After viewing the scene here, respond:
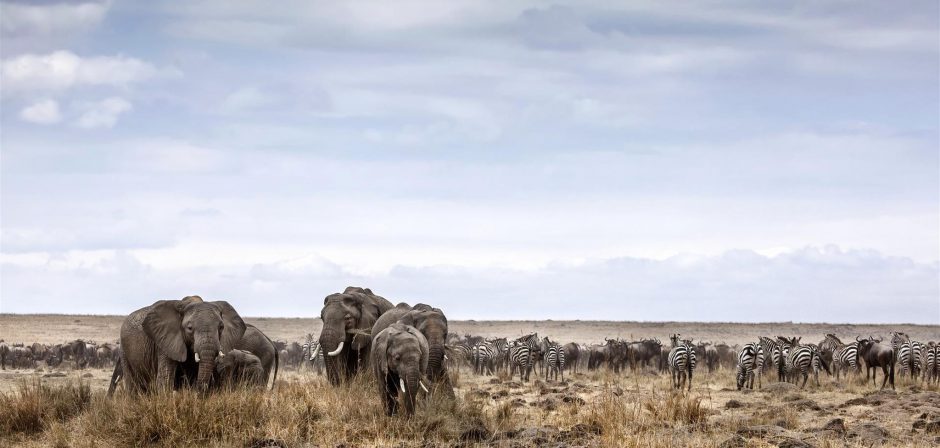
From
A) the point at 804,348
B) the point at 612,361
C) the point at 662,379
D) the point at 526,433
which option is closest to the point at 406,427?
the point at 526,433

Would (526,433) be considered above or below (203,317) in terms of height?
below

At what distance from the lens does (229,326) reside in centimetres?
1708

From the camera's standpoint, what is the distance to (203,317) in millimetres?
15938

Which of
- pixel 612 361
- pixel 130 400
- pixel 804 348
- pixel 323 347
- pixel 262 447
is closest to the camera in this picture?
pixel 262 447

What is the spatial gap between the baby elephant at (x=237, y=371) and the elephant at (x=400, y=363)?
2.40m

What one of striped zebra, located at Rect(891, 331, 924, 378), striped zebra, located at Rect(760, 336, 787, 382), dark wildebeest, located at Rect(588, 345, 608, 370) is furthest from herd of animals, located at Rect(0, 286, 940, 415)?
dark wildebeest, located at Rect(588, 345, 608, 370)

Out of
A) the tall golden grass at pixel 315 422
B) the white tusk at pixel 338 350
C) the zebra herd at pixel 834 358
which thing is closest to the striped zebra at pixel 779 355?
the zebra herd at pixel 834 358

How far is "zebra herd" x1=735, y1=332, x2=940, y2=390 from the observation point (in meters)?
29.5

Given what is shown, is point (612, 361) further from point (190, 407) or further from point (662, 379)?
point (190, 407)

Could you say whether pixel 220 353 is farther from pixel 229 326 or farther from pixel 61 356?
pixel 61 356

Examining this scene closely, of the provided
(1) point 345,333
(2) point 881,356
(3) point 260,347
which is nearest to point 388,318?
(1) point 345,333

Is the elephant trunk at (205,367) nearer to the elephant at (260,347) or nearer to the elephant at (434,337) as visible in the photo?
the elephant at (434,337)

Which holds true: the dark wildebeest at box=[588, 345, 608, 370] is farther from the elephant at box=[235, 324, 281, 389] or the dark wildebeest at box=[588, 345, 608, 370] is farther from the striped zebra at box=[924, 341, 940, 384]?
the elephant at box=[235, 324, 281, 389]

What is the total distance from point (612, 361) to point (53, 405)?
1148 inches
